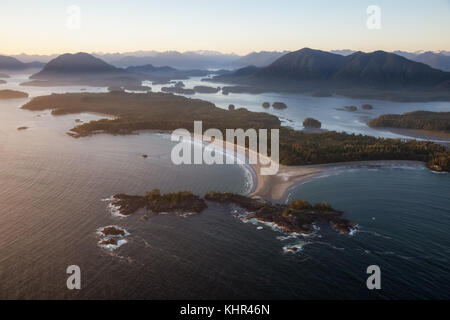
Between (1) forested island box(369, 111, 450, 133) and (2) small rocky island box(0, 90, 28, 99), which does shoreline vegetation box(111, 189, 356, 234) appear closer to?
(1) forested island box(369, 111, 450, 133)

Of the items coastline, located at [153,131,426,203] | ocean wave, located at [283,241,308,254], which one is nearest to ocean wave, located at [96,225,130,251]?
ocean wave, located at [283,241,308,254]

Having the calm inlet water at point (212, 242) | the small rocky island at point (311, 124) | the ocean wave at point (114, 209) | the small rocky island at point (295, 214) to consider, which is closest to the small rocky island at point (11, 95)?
the calm inlet water at point (212, 242)

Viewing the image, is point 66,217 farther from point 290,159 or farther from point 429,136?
point 429,136

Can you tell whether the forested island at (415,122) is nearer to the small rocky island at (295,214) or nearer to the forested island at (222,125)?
the forested island at (222,125)

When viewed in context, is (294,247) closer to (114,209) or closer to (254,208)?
(254,208)
